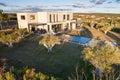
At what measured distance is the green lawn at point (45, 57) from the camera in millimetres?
18625

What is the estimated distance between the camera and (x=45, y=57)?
23078 millimetres

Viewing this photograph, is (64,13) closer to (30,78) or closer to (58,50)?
(58,50)

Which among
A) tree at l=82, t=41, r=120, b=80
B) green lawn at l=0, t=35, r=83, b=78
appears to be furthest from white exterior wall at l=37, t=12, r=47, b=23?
tree at l=82, t=41, r=120, b=80

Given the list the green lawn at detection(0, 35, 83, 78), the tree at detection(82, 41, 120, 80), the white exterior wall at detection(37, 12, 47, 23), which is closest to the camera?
the tree at detection(82, 41, 120, 80)

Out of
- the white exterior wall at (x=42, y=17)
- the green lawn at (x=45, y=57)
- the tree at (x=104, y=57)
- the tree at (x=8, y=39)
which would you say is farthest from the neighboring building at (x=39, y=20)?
the tree at (x=104, y=57)

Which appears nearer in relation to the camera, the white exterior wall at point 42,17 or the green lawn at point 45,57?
the green lawn at point 45,57

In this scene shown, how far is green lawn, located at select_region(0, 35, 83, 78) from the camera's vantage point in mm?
18625

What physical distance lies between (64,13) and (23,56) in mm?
28013

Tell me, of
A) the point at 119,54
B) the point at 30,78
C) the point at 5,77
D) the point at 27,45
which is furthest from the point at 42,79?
the point at 27,45

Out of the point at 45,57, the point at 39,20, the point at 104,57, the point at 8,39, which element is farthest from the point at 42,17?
the point at 104,57

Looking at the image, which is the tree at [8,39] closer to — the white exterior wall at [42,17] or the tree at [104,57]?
the white exterior wall at [42,17]

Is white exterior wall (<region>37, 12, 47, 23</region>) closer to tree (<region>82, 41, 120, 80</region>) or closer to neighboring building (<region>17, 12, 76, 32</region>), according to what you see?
neighboring building (<region>17, 12, 76, 32</region>)

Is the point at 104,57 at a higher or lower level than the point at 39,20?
lower

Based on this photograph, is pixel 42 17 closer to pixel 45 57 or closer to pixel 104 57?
pixel 45 57
